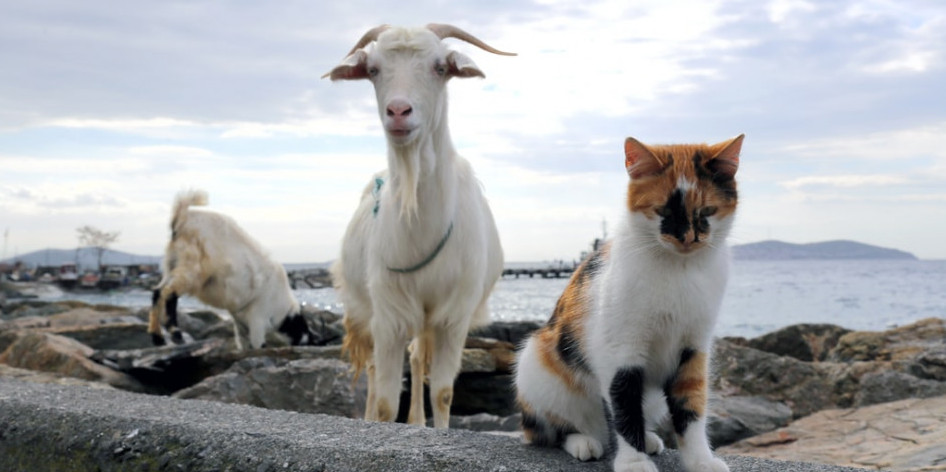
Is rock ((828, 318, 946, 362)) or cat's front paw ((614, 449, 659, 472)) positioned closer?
cat's front paw ((614, 449, 659, 472))

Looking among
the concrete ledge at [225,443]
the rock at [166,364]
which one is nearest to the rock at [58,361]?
the rock at [166,364]

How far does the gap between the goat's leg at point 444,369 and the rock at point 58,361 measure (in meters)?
3.75

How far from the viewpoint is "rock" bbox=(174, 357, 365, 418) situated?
236 inches

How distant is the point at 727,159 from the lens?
2416 mm

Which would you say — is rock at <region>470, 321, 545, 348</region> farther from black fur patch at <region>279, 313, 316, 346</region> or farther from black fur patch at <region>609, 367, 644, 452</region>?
black fur patch at <region>609, 367, 644, 452</region>

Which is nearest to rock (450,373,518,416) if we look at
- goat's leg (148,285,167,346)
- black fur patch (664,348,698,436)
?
goat's leg (148,285,167,346)

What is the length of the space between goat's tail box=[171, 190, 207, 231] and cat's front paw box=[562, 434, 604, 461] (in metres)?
7.62

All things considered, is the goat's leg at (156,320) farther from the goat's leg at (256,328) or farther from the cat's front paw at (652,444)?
the cat's front paw at (652,444)

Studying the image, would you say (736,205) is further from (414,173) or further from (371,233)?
(371,233)

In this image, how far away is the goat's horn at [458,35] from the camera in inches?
171

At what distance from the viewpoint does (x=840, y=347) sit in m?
7.32

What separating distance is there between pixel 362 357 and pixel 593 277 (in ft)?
10.2

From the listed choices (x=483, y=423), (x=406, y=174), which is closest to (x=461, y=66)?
(x=406, y=174)

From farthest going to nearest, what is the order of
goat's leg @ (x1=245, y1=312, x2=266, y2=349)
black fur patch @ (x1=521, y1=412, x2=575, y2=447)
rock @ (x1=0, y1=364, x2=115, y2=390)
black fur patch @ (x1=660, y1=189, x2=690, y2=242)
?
1. goat's leg @ (x1=245, y1=312, x2=266, y2=349)
2. rock @ (x1=0, y1=364, x2=115, y2=390)
3. black fur patch @ (x1=521, y1=412, x2=575, y2=447)
4. black fur patch @ (x1=660, y1=189, x2=690, y2=242)
